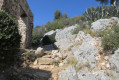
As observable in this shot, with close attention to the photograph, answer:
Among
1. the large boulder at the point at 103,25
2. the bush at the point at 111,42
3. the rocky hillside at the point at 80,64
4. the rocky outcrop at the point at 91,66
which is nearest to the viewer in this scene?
the rocky outcrop at the point at 91,66

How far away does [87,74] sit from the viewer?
4793 mm

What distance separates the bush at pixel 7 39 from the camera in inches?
145

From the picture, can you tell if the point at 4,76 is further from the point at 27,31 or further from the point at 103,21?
the point at 103,21

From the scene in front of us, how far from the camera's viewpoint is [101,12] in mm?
10852

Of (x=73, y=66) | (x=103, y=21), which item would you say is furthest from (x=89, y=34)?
(x=73, y=66)

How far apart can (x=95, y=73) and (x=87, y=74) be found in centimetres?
29

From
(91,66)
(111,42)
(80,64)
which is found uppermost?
(111,42)

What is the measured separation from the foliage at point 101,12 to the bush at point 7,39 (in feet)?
26.9

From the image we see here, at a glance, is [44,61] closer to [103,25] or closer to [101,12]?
[103,25]

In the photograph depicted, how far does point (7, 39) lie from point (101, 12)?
29.6 ft

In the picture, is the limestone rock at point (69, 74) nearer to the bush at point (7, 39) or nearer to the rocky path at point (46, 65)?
the rocky path at point (46, 65)

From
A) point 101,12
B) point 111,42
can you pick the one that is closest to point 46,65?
point 111,42

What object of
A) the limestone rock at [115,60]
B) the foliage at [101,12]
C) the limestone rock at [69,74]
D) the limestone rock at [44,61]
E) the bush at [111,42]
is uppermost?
the foliage at [101,12]

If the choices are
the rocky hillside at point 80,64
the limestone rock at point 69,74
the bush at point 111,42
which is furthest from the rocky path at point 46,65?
the bush at point 111,42
